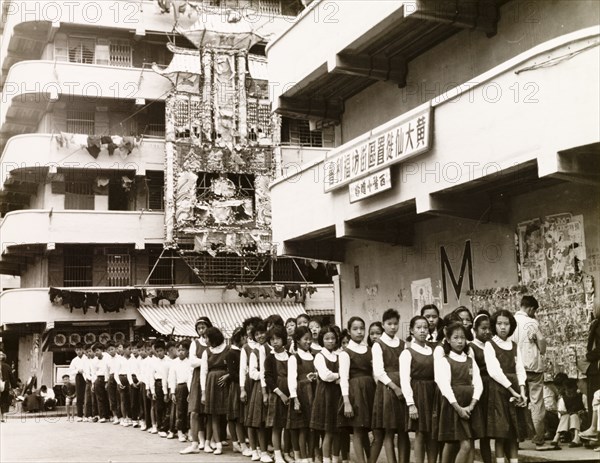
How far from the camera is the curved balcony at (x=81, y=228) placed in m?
28.2

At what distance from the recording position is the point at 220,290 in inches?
1180

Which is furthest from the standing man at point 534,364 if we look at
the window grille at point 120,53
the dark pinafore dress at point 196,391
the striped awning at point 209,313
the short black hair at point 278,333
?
the window grille at point 120,53

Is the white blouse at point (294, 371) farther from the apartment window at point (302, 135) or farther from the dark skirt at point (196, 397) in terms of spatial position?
the apartment window at point (302, 135)

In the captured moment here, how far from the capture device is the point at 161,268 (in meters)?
30.3

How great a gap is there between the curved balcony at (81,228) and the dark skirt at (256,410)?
18.1 meters

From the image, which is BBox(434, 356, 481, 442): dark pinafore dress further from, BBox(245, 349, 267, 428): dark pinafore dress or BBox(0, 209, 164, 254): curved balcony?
BBox(0, 209, 164, 254): curved balcony

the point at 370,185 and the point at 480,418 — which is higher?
the point at 370,185

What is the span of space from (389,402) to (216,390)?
395cm

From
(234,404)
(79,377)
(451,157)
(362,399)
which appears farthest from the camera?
(79,377)

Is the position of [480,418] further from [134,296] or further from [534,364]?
[134,296]

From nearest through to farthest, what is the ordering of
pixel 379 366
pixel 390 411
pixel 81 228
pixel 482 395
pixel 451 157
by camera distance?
pixel 482 395 < pixel 390 411 < pixel 379 366 < pixel 451 157 < pixel 81 228

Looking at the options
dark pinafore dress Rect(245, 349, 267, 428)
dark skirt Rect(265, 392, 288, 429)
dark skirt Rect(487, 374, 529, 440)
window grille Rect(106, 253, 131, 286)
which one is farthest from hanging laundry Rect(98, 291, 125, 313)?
dark skirt Rect(487, 374, 529, 440)

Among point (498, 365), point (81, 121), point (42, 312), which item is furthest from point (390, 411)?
point (81, 121)

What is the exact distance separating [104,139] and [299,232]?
13.2 meters
